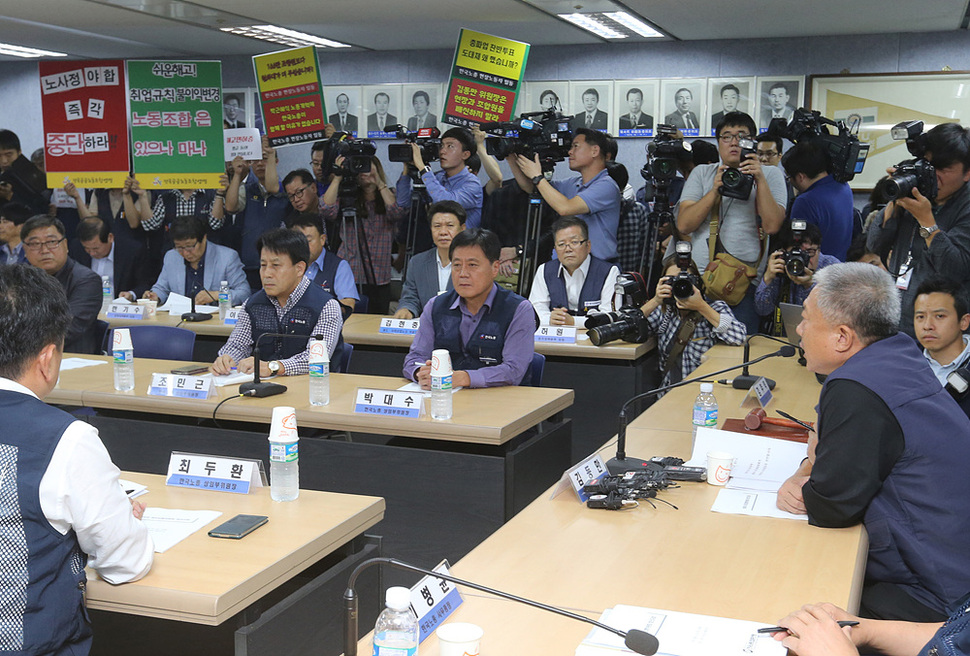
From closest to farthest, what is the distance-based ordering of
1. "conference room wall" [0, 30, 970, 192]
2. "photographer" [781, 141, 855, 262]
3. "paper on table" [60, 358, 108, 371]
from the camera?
"paper on table" [60, 358, 108, 371], "photographer" [781, 141, 855, 262], "conference room wall" [0, 30, 970, 192]

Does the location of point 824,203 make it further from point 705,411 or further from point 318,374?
point 318,374

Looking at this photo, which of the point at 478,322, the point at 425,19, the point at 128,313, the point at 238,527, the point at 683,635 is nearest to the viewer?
the point at 683,635

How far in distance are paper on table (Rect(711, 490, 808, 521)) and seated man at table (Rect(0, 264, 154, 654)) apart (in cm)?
125

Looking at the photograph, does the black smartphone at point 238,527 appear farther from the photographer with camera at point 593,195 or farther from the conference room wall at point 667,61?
the conference room wall at point 667,61

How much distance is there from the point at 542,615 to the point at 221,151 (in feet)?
18.8

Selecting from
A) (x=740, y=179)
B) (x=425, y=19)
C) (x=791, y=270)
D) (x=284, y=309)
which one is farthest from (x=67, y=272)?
(x=425, y=19)

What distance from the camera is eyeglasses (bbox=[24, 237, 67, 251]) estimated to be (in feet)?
13.8

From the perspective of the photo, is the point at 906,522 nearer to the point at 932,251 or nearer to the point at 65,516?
the point at 65,516

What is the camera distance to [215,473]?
215 centimetres

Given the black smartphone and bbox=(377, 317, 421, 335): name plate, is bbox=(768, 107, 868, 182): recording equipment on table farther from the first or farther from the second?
the black smartphone

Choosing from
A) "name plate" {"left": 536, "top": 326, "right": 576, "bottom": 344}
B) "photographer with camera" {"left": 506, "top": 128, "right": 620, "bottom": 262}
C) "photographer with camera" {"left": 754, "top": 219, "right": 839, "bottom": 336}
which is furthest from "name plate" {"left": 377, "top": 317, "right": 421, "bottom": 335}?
"photographer with camera" {"left": 754, "top": 219, "right": 839, "bottom": 336}

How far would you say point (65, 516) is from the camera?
1.46 meters

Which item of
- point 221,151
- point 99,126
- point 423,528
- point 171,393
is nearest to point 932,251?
point 423,528

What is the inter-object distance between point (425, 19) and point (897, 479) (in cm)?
571
